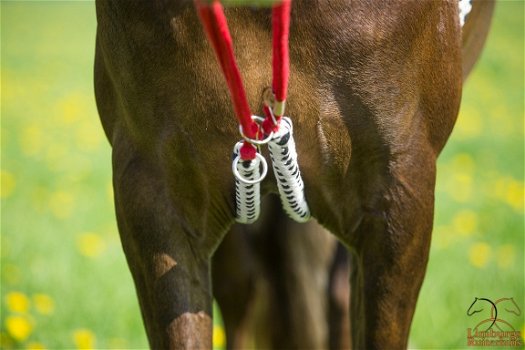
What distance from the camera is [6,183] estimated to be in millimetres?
5219

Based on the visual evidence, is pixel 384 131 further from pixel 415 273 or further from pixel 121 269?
pixel 121 269

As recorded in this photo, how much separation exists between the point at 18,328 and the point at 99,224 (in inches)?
68.0

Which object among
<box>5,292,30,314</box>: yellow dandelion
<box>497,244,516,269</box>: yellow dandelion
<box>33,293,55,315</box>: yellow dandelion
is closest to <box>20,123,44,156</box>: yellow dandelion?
<box>33,293,55,315</box>: yellow dandelion

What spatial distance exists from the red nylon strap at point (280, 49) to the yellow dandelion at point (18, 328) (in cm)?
198

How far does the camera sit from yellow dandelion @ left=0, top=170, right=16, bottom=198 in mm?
5027

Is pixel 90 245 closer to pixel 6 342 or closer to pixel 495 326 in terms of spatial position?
pixel 6 342

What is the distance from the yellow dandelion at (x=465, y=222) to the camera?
4.31 m

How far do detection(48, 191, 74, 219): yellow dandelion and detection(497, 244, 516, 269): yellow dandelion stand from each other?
2348 millimetres

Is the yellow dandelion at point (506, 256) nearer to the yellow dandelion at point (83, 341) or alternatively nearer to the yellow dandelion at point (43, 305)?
the yellow dandelion at point (83, 341)

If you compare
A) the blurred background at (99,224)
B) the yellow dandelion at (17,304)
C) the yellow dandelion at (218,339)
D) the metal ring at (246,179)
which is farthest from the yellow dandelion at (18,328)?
the metal ring at (246,179)

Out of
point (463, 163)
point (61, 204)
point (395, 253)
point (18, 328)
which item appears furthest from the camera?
point (463, 163)

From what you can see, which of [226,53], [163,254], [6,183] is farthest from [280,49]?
[6,183]

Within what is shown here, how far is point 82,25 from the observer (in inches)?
492

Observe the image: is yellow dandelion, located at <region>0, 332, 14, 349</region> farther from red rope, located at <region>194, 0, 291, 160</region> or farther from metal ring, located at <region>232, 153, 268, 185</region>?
red rope, located at <region>194, 0, 291, 160</region>
